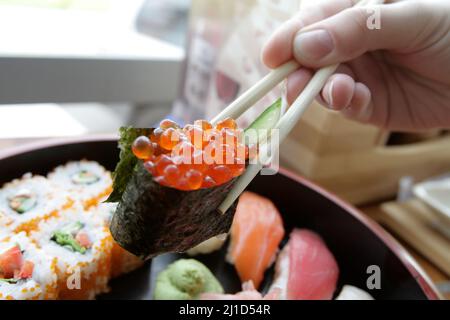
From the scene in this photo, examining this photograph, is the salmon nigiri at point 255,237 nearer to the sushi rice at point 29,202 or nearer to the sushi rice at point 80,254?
the sushi rice at point 80,254

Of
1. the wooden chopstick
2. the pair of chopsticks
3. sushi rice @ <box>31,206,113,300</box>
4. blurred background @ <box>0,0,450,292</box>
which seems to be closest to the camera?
the pair of chopsticks

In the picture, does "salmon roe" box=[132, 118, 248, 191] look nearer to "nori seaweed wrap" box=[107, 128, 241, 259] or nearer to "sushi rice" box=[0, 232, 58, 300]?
"nori seaweed wrap" box=[107, 128, 241, 259]

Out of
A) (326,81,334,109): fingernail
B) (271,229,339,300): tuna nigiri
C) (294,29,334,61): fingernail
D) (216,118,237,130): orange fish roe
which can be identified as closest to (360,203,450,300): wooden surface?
(271,229,339,300): tuna nigiri

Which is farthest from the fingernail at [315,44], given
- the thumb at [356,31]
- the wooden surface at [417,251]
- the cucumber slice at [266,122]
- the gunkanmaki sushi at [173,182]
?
the wooden surface at [417,251]

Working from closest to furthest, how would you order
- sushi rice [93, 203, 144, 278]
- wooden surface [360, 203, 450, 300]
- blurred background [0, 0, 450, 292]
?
sushi rice [93, 203, 144, 278] < wooden surface [360, 203, 450, 300] < blurred background [0, 0, 450, 292]

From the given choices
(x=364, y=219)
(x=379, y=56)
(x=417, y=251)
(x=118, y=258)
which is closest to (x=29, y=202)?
(x=118, y=258)
